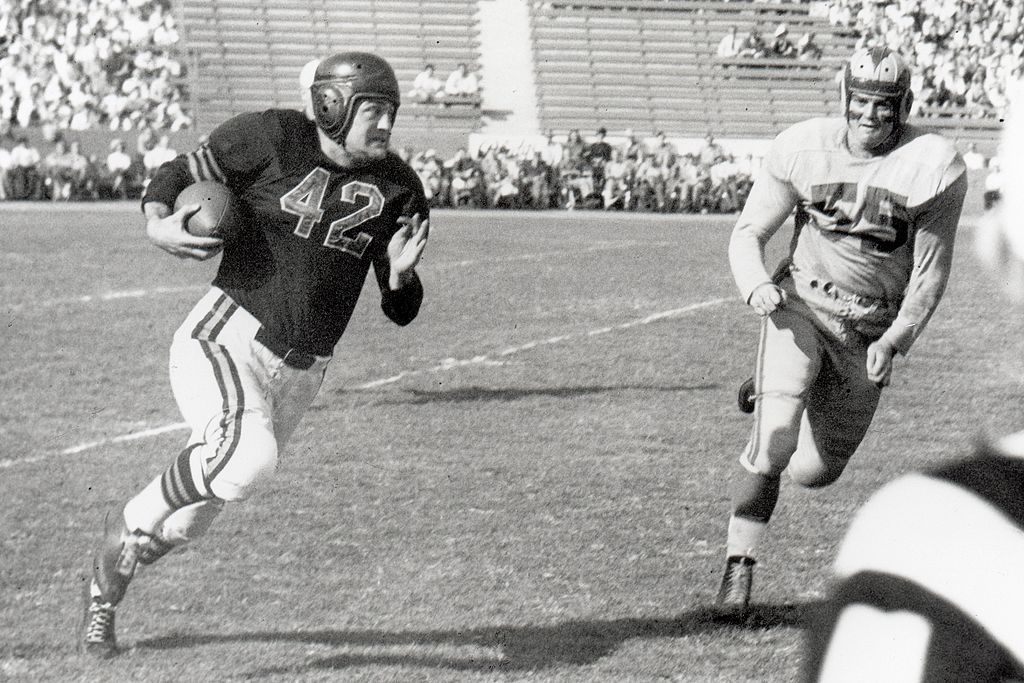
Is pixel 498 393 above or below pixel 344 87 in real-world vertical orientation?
below

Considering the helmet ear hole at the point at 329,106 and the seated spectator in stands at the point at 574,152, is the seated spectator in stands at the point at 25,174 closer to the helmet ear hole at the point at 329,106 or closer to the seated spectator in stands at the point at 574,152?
the seated spectator in stands at the point at 574,152

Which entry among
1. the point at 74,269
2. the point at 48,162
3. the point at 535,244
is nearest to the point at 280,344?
the point at 74,269

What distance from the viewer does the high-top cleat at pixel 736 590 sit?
16.7ft

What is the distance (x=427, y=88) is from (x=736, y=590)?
2655cm

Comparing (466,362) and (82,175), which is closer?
(466,362)

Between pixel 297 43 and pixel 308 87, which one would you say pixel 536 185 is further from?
pixel 308 87

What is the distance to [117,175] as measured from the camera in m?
26.8

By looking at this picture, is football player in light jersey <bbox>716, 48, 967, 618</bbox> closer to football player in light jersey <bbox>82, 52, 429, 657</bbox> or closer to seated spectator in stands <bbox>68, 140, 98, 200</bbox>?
football player in light jersey <bbox>82, 52, 429, 657</bbox>

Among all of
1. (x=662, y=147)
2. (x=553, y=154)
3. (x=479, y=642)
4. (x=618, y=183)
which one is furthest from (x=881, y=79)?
(x=662, y=147)

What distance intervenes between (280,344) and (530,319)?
8214mm

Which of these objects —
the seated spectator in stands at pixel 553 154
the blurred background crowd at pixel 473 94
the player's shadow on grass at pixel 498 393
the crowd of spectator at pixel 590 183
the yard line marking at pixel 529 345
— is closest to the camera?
the player's shadow on grass at pixel 498 393

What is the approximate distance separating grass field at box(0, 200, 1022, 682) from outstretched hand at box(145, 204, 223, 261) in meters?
1.23

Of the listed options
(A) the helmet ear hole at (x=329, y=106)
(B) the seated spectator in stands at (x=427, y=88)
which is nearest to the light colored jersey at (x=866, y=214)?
(A) the helmet ear hole at (x=329, y=106)

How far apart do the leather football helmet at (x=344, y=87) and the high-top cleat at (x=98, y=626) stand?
1.56m
